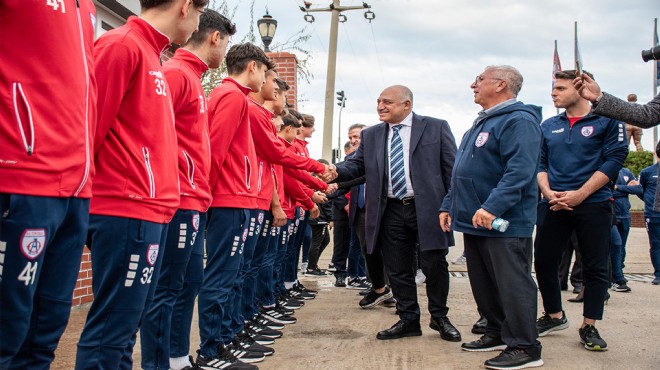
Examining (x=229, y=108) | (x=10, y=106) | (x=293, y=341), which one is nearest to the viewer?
(x=10, y=106)

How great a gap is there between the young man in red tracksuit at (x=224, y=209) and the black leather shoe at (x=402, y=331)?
Answer: 1403mm

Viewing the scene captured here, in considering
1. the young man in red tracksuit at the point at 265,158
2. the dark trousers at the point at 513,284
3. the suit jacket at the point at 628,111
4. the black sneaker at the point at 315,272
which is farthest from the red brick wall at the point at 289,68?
the suit jacket at the point at 628,111

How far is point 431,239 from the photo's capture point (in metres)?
5.71

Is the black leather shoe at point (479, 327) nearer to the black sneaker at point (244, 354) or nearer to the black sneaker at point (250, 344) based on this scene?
the black sneaker at point (250, 344)

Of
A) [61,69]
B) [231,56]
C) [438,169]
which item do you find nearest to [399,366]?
[438,169]

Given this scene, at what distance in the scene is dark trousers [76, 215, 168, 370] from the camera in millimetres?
2590

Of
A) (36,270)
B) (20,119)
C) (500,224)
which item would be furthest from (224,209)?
(20,119)

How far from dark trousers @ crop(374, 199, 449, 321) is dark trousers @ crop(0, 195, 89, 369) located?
3.96 m

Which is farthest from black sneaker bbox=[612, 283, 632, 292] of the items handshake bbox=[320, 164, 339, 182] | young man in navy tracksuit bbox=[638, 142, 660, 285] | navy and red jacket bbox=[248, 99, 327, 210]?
navy and red jacket bbox=[248, 99, 327, 210]

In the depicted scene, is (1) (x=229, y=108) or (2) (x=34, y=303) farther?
(1) (x=229, y=108)

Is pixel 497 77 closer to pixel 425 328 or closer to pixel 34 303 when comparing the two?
pixel 425 328

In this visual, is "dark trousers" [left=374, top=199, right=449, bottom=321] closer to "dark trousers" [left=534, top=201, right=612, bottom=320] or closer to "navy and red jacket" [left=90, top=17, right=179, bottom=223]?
"dark trousers" [left=534, top=201, right=612, bottom=320]

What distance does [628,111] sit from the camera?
12.5ft

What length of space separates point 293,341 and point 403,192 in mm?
1700
